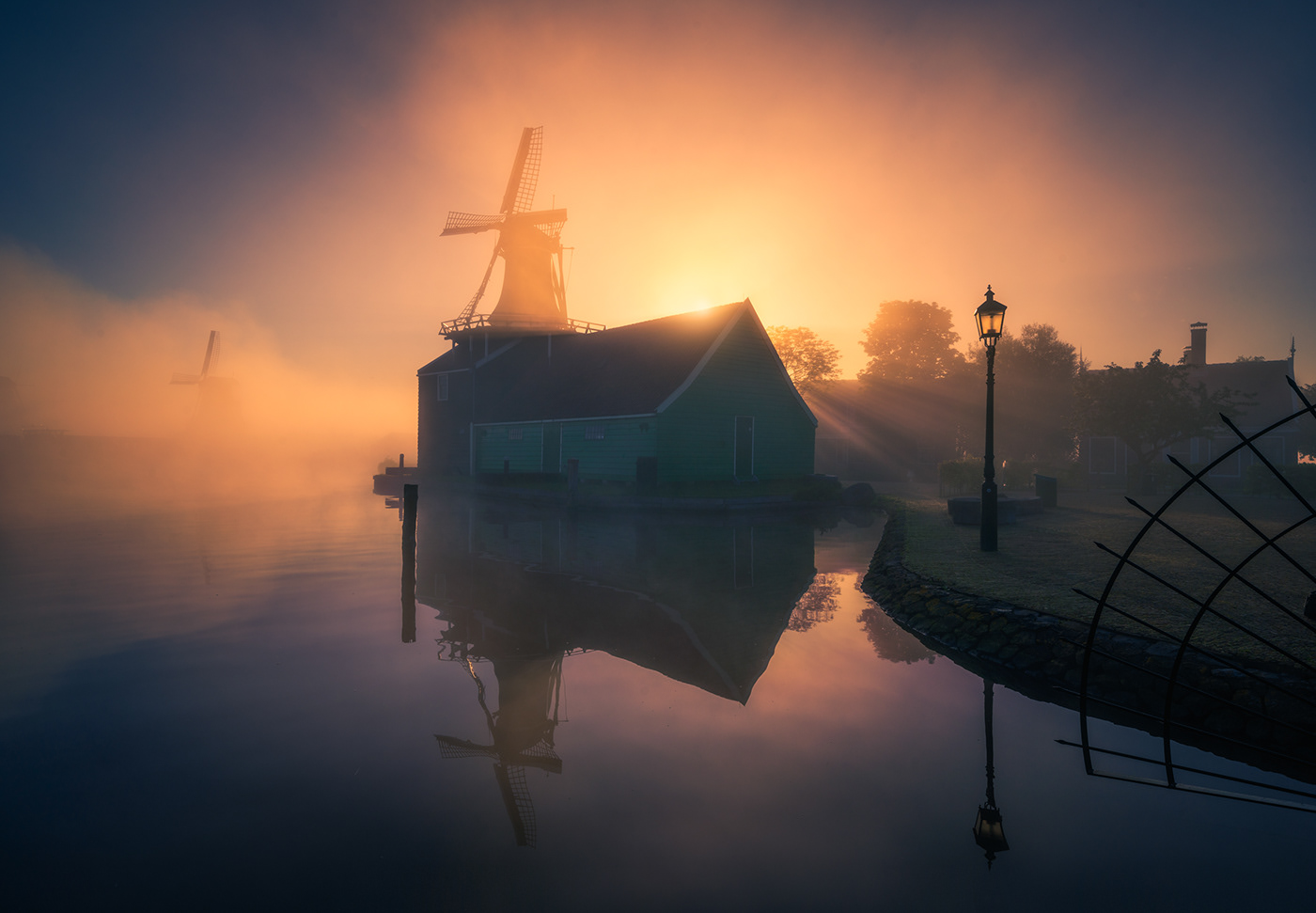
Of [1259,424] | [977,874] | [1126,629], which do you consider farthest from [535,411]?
[1259,424]

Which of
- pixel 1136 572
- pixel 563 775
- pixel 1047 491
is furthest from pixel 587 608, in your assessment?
pixel 1047 491

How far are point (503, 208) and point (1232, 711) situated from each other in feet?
156

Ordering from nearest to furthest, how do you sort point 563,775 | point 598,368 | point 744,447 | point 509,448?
point 563,775, point 744,447, point 598,368, point 509,448

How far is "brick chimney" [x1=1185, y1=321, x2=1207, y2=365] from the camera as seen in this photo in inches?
1813

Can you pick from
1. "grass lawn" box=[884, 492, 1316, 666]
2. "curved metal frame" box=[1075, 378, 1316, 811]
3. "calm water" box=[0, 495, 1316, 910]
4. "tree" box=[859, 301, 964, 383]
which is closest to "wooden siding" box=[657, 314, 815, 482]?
"grass lawn" box=[884, 492, 1316, 666]

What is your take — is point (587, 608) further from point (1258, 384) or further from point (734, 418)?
point (1258, 384)

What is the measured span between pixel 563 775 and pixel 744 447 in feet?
78.2

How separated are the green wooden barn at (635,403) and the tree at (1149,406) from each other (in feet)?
43.3

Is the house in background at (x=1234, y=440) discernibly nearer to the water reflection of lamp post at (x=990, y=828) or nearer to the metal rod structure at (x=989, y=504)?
the metal rod structure at (x=989, y=504)

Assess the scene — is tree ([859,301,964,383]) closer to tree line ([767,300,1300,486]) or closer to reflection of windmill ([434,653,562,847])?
tree line ([767,300,1300,486])

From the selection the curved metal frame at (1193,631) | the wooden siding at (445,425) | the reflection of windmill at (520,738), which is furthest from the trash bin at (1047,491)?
the wooden siding at (445,425)

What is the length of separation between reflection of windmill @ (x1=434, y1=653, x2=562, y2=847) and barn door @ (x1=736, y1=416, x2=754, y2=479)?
70.3ft

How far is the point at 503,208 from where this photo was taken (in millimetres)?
46156

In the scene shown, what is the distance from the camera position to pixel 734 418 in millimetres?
27672
